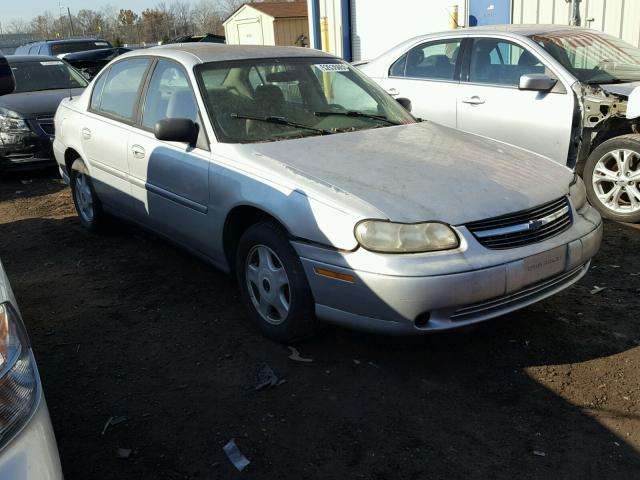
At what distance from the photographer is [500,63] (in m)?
6.58

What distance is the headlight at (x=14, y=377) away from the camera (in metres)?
1.80

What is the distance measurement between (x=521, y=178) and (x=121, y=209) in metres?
3.15

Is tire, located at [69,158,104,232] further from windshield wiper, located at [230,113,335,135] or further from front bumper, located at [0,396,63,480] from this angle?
front bumper, located at [0,396,63,480]

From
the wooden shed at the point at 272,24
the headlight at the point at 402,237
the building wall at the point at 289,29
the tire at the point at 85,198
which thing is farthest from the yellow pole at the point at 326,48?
the building wall at the point at 289,29

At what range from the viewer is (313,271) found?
3.43m

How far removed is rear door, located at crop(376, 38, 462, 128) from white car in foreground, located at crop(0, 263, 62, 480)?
5.44 metres

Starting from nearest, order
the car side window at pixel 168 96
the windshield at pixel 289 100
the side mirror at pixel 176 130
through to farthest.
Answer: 1. the side mirror at pixel 176 130
2. the windshield at pixel 289 100
3. the car side window at pixel 168 96

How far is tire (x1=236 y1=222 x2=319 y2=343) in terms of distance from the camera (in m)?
3.57

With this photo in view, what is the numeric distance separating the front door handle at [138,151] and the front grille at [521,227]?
253 cm

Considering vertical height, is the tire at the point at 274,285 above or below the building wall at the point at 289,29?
below

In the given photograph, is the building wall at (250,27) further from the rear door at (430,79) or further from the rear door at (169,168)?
the rear door at (169,168)

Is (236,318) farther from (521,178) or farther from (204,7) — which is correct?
(204,7)

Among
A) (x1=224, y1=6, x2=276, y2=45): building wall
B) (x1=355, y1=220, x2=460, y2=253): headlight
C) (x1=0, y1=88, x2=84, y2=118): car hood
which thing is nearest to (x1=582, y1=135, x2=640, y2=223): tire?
(x1=355, y1=220, x2=460, y2=253): headlight

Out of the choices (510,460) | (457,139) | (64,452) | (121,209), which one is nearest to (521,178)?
(457,139)
